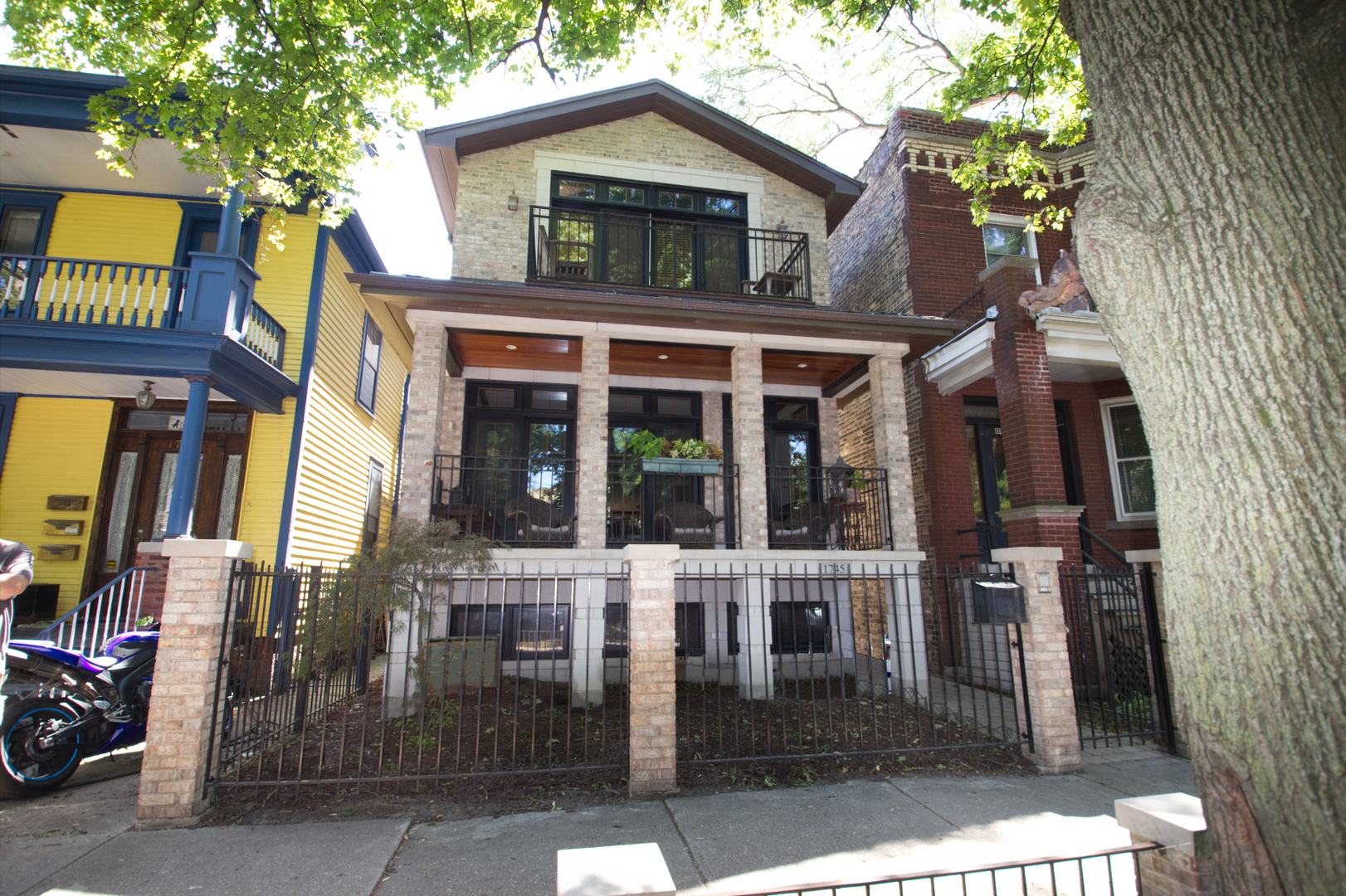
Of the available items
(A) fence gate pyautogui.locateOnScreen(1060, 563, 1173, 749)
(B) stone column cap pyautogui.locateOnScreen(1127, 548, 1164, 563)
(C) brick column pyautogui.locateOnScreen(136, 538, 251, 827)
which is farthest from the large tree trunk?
(C) brick column pyautogui.locateOnScreen(136, 538, 251, 827)

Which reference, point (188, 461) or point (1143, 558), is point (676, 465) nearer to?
point (1143, 558)

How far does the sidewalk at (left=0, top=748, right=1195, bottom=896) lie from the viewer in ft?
10.8

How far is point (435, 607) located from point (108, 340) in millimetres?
4669

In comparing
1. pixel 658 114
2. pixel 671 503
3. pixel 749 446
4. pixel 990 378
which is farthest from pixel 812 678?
pixel 658 114

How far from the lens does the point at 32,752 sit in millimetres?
4375

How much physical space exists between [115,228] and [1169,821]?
41.0ft

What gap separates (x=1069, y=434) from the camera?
401 inches

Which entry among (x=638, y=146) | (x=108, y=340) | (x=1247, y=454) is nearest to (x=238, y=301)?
(x=108, y=340)

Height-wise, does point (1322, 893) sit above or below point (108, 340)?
below

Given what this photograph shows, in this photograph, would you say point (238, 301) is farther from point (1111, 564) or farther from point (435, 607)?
point (1111, 564)

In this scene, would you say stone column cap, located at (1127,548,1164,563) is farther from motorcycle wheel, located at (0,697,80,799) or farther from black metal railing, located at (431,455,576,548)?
motorcycle wheel, located at (0,697,80,799)

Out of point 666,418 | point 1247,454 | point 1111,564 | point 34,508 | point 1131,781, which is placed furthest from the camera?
point 666,418

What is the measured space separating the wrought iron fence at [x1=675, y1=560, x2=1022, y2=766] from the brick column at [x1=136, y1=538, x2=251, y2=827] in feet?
10.9

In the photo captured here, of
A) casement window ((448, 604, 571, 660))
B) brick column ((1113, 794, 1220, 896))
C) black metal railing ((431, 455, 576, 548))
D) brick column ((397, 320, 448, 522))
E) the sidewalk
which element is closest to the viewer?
brick column ((1113, 794, 1220, 896))
